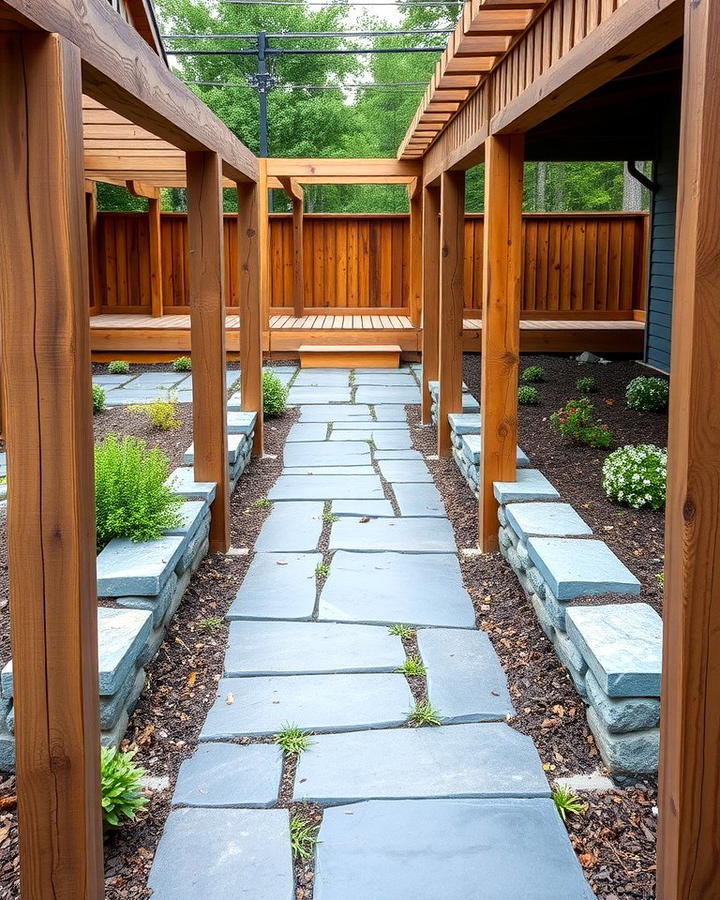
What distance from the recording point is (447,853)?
2273 mm

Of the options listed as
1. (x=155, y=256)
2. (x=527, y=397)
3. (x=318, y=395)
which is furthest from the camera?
(x=155, y=256)

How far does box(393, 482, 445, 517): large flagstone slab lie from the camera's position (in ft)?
17.8

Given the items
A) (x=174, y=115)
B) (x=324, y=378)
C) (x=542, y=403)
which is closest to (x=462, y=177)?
(x=542, y=403)

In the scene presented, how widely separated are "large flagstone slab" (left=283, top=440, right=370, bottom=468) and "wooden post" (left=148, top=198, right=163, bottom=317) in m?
6.05

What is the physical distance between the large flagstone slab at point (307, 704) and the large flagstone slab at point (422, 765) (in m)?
0.10

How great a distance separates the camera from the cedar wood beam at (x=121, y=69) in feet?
5.77

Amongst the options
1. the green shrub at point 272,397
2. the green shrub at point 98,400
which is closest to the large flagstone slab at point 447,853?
the green shrub at point 272,397

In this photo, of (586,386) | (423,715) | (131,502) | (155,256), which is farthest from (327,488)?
(155,256)

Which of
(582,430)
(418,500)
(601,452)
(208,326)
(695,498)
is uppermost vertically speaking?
(208,326)

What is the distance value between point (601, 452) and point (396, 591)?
7.23 feet

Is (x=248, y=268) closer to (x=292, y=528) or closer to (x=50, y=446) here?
(x=292, y=528)

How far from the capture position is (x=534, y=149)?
9500 mm

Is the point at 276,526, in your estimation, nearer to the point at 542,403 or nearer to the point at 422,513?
the point at 422,513

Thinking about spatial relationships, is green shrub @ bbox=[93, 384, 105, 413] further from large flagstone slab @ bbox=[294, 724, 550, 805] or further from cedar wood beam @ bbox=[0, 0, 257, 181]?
large flagstone slab @ bbox=[294, 724, 550, 805]
